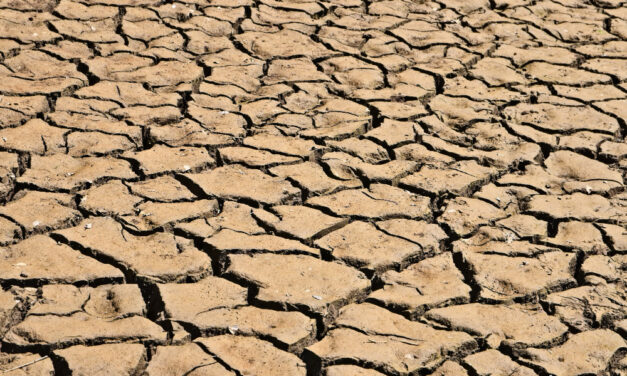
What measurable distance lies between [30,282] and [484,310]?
1476 mm

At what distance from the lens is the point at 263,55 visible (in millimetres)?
4922

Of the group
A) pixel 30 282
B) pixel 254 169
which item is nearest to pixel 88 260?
pixel 30 282

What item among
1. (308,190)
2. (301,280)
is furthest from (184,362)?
(308,190)

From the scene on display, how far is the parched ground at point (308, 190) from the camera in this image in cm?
288

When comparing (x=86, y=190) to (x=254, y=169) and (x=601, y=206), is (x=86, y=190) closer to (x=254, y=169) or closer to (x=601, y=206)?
(x=254, y=169)

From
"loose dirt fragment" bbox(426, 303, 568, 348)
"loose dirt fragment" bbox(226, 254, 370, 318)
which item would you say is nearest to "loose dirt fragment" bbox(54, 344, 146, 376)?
"loose dirt fragment" bbox(226, 254, 370, 318)

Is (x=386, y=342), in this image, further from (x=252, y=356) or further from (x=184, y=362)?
(x=184, y=362)

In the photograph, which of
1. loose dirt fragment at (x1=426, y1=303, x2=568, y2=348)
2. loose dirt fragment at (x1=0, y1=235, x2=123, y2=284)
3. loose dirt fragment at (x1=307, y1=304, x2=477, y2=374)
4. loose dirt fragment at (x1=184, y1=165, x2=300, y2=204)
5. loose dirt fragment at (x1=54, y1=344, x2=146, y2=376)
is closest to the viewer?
loose dirt fragment at (x1=54, y1=344, x2=146, y2=376)

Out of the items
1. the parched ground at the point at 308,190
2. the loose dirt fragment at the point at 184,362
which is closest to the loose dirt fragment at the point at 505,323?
the parched ground at the point at 308,190

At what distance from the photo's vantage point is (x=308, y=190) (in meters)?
3.71

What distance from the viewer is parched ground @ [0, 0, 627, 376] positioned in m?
2.88

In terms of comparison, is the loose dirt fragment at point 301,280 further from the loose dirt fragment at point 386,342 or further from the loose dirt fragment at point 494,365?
the loose dirt fragment at point 494,365

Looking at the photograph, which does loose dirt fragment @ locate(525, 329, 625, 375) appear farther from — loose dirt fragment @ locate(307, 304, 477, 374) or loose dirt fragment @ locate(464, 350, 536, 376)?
loose dirt fragment @ locate(307, 304, 477, 374)

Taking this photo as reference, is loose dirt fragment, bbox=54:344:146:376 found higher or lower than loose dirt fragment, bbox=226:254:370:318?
higher
